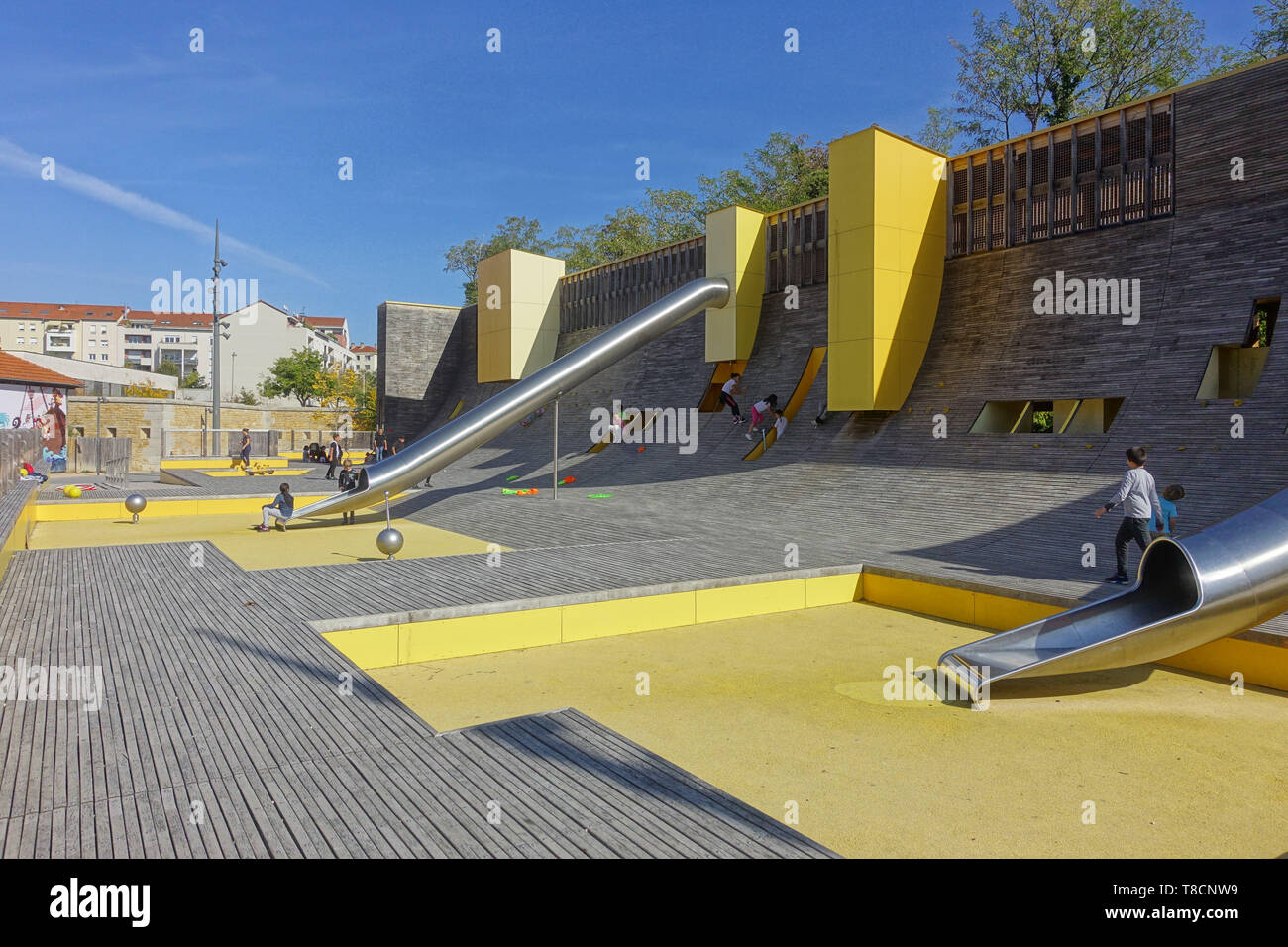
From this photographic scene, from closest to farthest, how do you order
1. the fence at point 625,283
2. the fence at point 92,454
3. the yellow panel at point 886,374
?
the yellow panel at point 886,374, the fence at point 625,283, the fence at point 92,454

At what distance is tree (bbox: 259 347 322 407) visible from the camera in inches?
3191

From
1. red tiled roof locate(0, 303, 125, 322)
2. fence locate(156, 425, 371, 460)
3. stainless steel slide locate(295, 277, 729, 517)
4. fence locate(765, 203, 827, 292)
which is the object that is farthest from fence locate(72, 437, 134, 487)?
red tiled roof locate(0, 303, 125, 322)

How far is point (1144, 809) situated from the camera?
4.89 metres

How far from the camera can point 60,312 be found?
11112cm

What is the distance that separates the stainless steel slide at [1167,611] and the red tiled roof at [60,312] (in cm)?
13012
